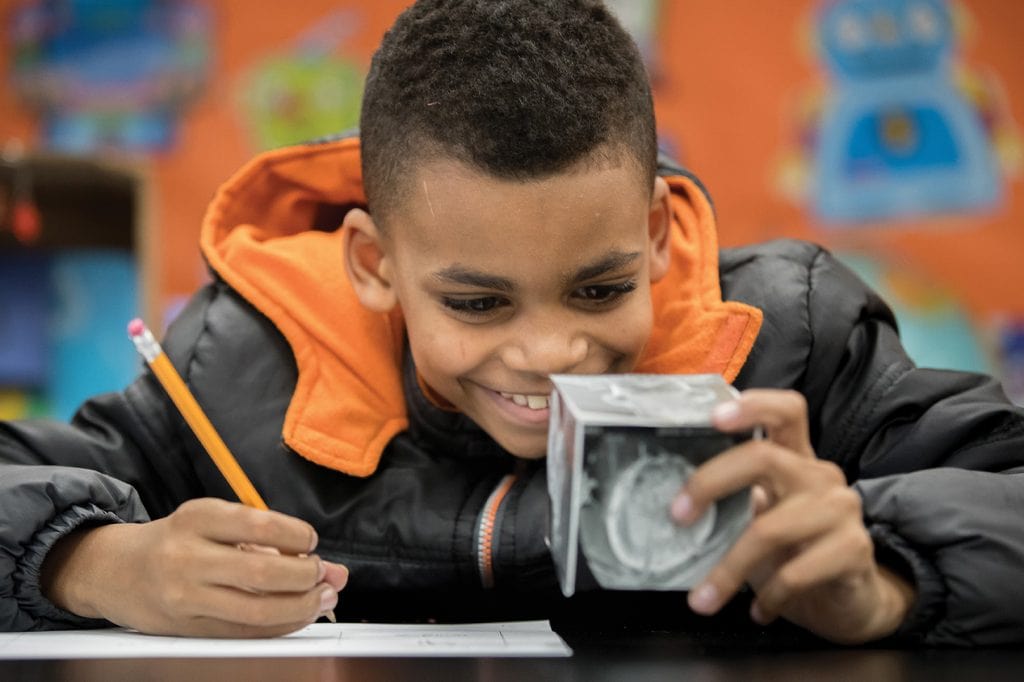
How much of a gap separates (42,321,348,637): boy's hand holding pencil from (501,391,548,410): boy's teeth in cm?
21

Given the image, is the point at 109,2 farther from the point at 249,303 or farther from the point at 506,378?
the point at 506,378

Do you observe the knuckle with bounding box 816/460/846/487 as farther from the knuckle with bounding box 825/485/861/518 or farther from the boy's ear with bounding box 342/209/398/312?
the boy's ear with bounding box 342/209/398/312

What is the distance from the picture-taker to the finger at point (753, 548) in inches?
25.7

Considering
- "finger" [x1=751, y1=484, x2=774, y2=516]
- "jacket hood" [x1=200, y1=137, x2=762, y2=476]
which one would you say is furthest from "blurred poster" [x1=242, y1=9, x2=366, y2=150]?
"finger" [x1=751, y1=484, x2=774, y2=516]

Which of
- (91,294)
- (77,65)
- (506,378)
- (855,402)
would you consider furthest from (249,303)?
(77,65)

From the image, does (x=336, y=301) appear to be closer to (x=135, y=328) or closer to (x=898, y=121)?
(x=135, y=328)

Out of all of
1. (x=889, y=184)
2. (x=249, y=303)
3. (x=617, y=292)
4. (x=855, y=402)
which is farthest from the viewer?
(x=889, y=184)

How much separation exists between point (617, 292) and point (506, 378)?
0.35 feet

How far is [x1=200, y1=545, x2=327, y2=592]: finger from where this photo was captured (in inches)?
29.6

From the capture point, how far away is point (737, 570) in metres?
0.65

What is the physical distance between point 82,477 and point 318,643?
24 centimetres

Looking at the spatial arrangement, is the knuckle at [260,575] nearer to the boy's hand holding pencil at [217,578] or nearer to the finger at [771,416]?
the boy's hand holding pencil at [217,578]

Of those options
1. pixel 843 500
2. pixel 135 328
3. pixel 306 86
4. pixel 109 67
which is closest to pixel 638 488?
pixel 843 500

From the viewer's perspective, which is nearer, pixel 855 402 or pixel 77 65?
pixel 855 402
